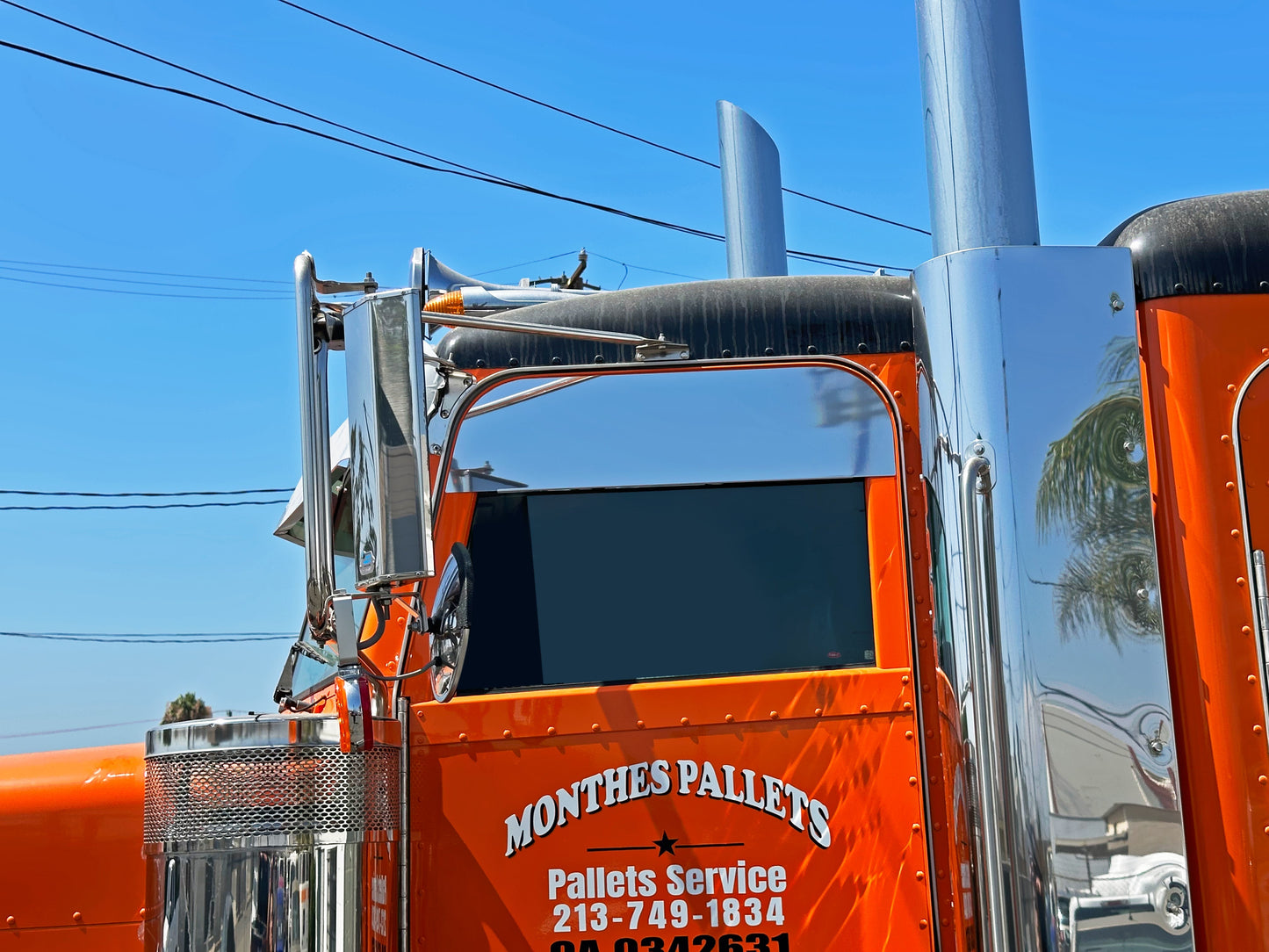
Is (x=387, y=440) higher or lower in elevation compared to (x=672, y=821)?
higher

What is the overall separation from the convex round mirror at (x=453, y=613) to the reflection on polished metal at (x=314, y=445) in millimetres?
214

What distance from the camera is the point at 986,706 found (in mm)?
2352

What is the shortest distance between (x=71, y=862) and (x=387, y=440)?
4.81 ft

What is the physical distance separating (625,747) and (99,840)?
1293 mm

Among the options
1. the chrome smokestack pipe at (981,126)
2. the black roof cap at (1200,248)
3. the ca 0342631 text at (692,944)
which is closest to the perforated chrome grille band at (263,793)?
the ca 0342631 text at (692,944)

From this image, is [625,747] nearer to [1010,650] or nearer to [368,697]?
[368,697]

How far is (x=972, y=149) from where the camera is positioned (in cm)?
253

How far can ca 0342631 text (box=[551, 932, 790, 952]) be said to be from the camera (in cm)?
245

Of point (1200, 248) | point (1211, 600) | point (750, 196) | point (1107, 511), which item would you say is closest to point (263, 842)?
point (1107, 511)

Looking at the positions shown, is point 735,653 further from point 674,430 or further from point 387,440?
point 387,440

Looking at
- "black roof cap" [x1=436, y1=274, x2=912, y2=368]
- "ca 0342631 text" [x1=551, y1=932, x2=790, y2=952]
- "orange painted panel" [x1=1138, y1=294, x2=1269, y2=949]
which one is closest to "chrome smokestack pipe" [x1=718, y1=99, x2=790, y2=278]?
"black roof cap" [x1=436, y1=274, x2=912, y2=368]

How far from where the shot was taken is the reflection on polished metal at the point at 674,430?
2.70m

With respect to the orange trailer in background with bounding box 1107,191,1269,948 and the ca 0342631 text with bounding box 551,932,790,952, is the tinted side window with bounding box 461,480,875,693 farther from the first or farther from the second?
the orange trailer in background with bounding box 1107,191,1269,948

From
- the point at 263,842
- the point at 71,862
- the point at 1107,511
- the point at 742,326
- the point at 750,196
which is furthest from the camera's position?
the point at 750,196
